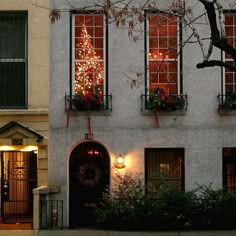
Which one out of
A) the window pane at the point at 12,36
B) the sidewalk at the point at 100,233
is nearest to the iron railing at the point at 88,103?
the window pane at the point at 12,36

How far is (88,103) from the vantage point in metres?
18.1

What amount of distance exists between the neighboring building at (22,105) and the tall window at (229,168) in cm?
523

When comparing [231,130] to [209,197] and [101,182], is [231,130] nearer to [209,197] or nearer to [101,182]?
[209,197]

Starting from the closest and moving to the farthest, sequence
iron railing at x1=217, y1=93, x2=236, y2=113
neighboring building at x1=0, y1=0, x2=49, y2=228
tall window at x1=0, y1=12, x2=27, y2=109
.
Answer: neighboring building at x1=0, y1=0, x2=49, y2=228
iron railing at x1=217, y1=93, x2=236, y2=113
tall window at x1=0, y1=12, x2=27, y2=109

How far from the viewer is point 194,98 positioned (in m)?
18.4

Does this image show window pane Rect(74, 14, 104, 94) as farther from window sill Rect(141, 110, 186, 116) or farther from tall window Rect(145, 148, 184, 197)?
tall window Rect(145, 148, 184, 197)

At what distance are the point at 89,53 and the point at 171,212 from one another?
17.3ft

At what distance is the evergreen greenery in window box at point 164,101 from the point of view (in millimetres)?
18047

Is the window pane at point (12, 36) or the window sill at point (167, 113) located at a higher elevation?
the window pane at point (12, 36)

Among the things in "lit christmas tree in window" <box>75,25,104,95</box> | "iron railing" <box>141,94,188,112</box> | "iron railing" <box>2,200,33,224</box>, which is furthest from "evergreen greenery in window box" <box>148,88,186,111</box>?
"iron railing" <box>2,200,33,224</box>

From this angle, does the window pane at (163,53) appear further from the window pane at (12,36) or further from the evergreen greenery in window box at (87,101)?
the window pane at (12,36)

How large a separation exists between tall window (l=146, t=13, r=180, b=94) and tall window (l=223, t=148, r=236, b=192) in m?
2.37

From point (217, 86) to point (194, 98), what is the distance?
760mm

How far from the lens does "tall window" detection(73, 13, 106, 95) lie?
1852cm
